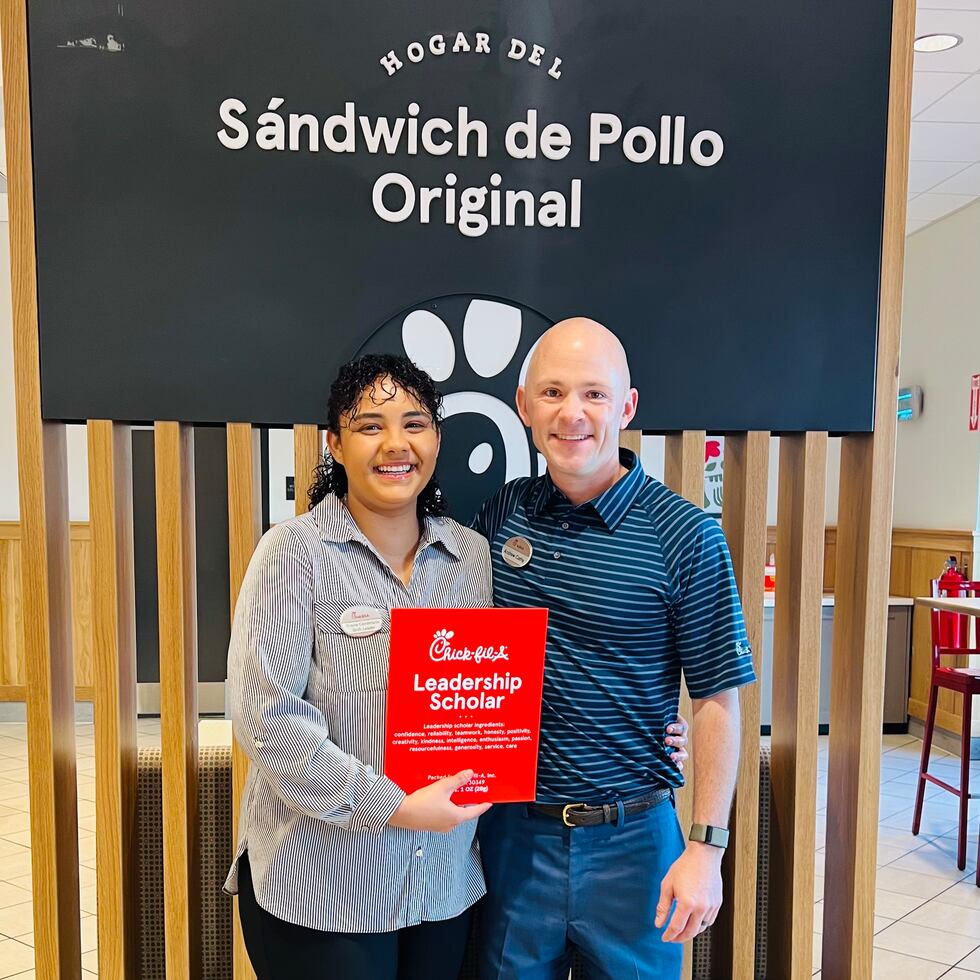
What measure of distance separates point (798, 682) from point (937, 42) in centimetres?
342

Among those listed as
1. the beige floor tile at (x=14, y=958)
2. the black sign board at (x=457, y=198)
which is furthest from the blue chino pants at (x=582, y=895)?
the beige floor tile at (x=14, y=958)

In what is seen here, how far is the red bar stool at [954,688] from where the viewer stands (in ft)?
→ 14.9

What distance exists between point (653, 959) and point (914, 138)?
527 cm

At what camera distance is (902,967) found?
3580 mm

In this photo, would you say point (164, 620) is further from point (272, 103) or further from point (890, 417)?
point (890, 417)

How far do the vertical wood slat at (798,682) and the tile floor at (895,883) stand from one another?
4.41 feet

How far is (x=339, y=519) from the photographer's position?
66.6 inches

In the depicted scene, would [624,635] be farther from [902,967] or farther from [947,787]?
[947,787]

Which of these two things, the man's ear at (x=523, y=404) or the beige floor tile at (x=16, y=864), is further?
the beige floor tile at (x=16, y=864)

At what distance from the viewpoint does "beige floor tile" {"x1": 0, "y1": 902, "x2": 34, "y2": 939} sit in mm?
3799

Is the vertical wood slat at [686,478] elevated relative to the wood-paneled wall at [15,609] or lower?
elevated

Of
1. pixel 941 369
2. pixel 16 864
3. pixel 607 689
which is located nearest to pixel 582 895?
pixel 607 689

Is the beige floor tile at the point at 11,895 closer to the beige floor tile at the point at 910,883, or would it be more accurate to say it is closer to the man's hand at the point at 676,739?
the man's hand at the point at 676,739

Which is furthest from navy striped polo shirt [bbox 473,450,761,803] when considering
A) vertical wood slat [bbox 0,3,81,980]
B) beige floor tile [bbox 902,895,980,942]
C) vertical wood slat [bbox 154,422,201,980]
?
beige floor tile [bbox 902,895,980,942]
